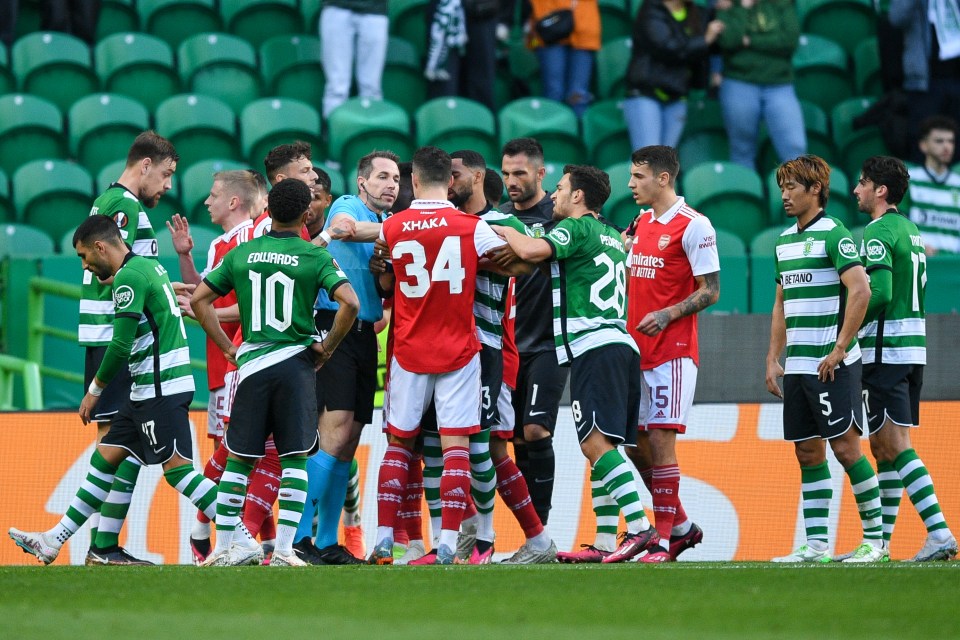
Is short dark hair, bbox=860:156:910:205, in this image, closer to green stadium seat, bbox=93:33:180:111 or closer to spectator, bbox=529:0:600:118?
spectator, bbox=529:0:600:118

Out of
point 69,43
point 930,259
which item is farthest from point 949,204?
point 69,43

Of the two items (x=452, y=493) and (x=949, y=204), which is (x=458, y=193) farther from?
(x=949, y=204)

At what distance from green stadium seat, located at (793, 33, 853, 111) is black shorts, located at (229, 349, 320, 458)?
28.6ft

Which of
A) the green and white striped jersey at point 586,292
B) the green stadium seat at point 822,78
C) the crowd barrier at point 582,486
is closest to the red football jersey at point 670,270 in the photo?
the green and white striped jersey at point 586,292

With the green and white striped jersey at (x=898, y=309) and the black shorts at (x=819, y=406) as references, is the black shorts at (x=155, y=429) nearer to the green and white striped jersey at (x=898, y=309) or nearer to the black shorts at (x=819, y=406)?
the black shorts at (x=819, y=406)

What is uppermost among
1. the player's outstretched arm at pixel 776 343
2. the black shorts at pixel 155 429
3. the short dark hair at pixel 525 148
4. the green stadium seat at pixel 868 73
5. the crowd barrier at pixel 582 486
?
the green stadium seat at pixel 868 73

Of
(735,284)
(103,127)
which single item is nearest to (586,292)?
(735,284)

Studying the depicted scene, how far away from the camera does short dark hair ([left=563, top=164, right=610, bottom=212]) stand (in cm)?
747

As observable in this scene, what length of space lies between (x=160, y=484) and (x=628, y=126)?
566 centimetres

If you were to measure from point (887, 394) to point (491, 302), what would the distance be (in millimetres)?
2304

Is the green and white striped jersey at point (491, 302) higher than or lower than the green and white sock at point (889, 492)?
higher

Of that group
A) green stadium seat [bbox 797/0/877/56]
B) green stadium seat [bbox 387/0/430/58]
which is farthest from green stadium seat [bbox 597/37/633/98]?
green stadium seat [bbox 797/0/877/56]

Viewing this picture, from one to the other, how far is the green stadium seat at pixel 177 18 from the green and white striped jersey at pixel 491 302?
7728 millimetres

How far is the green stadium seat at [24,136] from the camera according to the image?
12531 mm
